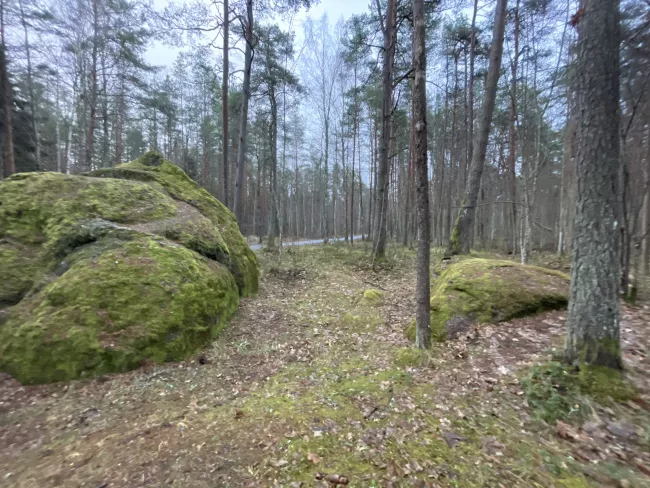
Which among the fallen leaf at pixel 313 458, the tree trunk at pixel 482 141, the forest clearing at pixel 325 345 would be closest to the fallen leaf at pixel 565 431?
the forest clearing at pixel 325 345

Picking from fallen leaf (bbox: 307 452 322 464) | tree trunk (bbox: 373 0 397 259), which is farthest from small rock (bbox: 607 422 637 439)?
tree trunk (bbox: 373 0 397 259)

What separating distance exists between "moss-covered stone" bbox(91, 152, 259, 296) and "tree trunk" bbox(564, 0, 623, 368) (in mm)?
6551

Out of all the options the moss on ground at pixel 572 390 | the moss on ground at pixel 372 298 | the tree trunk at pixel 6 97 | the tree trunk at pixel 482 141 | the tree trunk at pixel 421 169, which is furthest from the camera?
the tree trunk at pixel 6 97

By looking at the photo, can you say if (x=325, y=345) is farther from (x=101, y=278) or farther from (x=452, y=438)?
(x=101, y=278)

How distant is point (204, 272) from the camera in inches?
226

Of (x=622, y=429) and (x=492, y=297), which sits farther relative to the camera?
Result: (x=492, y=297)

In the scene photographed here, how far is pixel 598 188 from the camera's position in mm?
3256

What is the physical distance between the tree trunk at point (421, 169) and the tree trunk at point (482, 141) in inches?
214

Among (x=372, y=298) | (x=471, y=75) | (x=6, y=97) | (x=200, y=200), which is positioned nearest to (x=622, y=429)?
(x=372, y=298)

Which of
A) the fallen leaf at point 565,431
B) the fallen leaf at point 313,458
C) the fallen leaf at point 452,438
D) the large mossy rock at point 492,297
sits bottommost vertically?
the fallen leaf at point 313,458

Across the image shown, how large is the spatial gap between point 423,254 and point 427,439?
2.63m

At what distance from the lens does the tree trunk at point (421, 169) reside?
4434 mm

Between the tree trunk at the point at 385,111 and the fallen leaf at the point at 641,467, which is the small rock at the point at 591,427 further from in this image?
the tree trunk at the point at 385,111

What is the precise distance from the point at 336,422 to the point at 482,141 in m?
9.84
